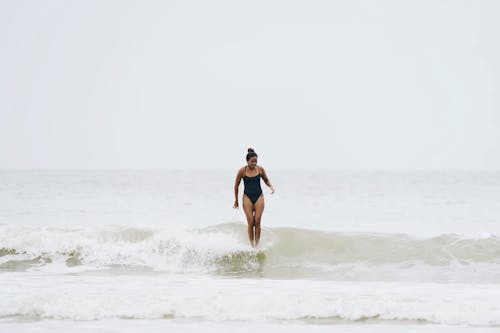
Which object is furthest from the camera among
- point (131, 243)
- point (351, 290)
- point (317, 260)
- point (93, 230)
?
point (93, 230)

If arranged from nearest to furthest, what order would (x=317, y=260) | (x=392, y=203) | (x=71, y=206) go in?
(x=317, y=260), (x=71, y=206), (x=392, y=203)

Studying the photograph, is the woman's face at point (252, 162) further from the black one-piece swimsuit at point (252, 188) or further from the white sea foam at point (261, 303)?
the white sea foam at point (261, 303)

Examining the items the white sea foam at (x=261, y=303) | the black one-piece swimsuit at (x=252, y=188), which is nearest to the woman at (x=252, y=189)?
the black one-piece swimsuit at (x=252, y=188)

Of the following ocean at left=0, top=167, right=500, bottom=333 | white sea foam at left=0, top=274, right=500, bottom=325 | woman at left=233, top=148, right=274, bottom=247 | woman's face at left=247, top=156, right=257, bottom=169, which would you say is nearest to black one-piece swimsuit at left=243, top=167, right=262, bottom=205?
woman at left=233, top=148, right=274, bottom=247

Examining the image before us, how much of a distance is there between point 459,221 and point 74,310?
14983 millimetres

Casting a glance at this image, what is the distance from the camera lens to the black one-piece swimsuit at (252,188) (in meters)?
10.2

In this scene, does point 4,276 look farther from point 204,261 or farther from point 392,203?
point 392,203

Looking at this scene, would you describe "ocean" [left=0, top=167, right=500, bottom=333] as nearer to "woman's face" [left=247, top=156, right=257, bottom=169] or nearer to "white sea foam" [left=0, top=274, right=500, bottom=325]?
"white sea foam" [left=0, top=274, right=500, bottom=325]

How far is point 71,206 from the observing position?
927 inches

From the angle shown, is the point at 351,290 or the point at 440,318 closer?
the point at 440,318

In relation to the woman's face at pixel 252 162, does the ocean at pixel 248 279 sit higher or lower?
lower

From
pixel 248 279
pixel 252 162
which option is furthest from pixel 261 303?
pixel 252 162

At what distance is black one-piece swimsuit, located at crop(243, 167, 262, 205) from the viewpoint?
10180mm

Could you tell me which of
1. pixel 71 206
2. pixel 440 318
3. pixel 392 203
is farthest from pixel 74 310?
pixel 392 203
